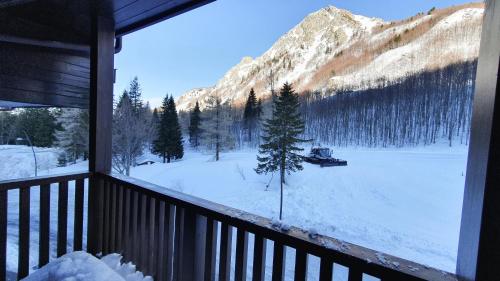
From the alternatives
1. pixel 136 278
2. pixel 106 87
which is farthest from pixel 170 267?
pixel 106 87

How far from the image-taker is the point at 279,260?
37.5 inches

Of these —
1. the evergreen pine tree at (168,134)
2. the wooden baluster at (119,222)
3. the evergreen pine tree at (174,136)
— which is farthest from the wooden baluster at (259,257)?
the evergreen pine tree at (174,136)

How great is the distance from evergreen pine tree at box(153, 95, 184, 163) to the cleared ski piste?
18.2ft

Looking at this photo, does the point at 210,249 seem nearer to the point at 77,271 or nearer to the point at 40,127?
the point at 77,271

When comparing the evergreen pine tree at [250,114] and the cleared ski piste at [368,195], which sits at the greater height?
the evergreen pine tree at [250,114]

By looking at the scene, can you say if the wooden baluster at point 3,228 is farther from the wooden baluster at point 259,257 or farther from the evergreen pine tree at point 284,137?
the evergreen pine tree at point 284,137

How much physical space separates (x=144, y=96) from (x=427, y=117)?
21285 mm

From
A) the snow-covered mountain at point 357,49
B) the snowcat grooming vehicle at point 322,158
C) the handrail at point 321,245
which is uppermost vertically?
the snow-covered mountain at point 357,49

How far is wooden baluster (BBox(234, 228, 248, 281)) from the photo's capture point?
3.45ft

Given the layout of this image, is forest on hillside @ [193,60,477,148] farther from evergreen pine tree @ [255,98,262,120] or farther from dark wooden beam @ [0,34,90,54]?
dark wooden beam @ [0,34,90,54]

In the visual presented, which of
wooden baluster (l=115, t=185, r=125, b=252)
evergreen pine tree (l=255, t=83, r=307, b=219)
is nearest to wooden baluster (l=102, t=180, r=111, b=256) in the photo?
wooden baluster (l=115, t=185, r=125, b=252)

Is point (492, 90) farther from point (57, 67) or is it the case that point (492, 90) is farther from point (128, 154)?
point (128, 154)

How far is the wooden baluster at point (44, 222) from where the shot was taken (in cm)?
175

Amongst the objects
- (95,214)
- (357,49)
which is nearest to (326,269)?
(95,214)
